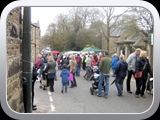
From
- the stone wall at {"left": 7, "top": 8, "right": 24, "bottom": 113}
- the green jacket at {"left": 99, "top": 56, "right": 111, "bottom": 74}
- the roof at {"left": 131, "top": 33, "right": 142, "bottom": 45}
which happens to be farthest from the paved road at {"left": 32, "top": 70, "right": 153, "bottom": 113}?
the green jacket at {"left": 99, "top": 56, "right": 111, "bottom": 74}

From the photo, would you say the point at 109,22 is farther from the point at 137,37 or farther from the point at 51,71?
the point at 51,71

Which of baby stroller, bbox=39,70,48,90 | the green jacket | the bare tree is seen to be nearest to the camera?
the bare tree

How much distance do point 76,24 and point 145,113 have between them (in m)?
1.02

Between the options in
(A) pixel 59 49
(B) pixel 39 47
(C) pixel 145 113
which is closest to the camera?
(C) pixel 145 113

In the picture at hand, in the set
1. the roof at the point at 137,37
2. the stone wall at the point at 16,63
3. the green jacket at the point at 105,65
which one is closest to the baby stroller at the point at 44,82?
the green jacket at the point at 105,65

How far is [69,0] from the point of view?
1.38m

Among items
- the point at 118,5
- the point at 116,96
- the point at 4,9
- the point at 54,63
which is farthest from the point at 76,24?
the point at 54,63

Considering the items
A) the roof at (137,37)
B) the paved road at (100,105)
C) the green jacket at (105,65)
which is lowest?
the paved road at (100,105)

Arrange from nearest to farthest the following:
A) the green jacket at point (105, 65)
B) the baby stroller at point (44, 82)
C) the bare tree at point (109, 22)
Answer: the bare tree at point (109, 22) → the baby stroller at point (44, 82) → the green jacket at point (105, 65)

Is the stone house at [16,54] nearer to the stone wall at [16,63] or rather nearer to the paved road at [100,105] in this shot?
the stone wall at [16,63]

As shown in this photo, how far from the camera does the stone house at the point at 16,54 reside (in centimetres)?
155

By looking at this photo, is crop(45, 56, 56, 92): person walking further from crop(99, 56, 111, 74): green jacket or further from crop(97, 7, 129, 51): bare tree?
crop(97, 7, 129, 51): bare tree

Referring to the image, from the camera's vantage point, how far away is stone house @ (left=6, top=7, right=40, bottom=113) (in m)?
1.55

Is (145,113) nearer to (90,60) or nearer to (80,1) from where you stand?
(80,1)
